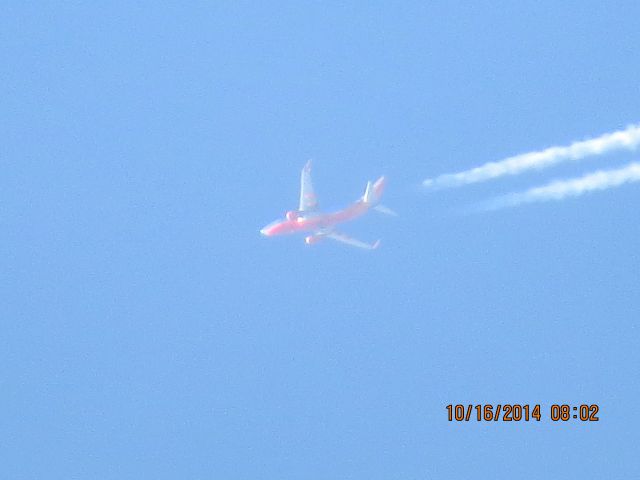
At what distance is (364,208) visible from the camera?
248 ft

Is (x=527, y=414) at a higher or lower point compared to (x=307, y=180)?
lower

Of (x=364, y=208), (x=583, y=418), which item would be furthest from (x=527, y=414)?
(x=364, y=208)

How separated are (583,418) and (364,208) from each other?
1274 cm

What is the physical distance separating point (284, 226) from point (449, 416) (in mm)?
10820

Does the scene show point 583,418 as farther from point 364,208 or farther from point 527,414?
point 364,208

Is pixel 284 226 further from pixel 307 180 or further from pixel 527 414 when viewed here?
pixel 527 414

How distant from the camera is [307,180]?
7631 cm

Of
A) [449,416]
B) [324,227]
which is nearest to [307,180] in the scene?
[324,227]

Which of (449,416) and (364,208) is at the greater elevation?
(364,208)

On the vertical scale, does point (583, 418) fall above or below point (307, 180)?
below

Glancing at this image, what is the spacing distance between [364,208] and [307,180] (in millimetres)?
2792

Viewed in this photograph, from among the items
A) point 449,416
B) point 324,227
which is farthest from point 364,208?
point 449,416

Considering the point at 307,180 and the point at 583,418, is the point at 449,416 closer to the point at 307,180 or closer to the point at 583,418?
the point at 583,418

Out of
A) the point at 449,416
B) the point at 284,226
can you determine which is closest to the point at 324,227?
the point at 284,226
